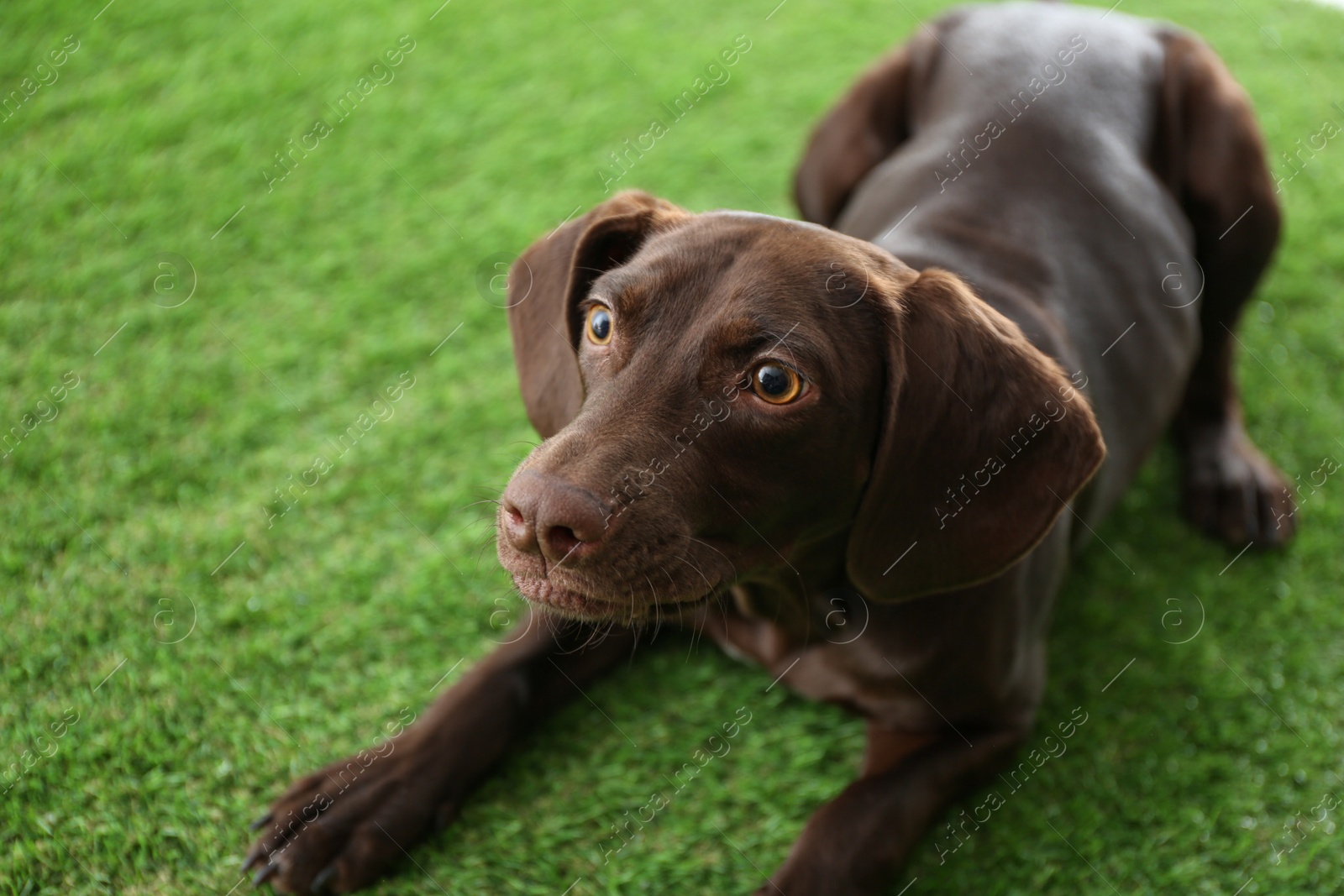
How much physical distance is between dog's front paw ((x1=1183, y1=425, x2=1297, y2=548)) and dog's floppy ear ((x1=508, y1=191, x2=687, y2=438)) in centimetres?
235

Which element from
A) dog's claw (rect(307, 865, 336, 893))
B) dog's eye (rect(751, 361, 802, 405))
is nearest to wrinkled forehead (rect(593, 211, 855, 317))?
dog's eye (rect(751, 361, 802, 405))

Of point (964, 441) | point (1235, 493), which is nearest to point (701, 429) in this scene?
point (964, 441)

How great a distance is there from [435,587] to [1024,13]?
9.63 ft

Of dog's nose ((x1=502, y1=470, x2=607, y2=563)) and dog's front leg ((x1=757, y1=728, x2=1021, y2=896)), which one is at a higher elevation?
dog's nose ((x1=502, y1=470, x2=607, y2=563))

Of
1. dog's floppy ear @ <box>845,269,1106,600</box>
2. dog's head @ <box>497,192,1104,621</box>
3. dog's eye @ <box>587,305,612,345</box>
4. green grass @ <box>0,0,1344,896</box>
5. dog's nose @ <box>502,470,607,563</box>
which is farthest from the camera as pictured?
green grass @ <box>0,0,1344,896</box>

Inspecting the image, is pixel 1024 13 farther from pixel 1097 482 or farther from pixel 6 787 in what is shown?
pixel 6 787

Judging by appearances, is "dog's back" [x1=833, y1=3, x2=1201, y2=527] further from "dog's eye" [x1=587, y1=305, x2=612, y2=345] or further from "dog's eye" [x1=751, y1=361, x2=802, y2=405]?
"dog's eye" [x1=587, y1=305, x2=612, y2=345]

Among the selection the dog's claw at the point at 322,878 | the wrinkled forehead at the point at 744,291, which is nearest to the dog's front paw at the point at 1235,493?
the wrinkled forehead at the point at 744,291

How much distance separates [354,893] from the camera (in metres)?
2.63

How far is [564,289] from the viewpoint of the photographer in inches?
105

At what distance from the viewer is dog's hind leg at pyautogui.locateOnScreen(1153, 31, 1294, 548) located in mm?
3703

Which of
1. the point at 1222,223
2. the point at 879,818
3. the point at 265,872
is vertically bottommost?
the point at 1222,223

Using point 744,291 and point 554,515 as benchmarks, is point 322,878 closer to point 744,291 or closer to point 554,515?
point 554,515

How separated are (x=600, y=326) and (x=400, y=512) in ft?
4.77
